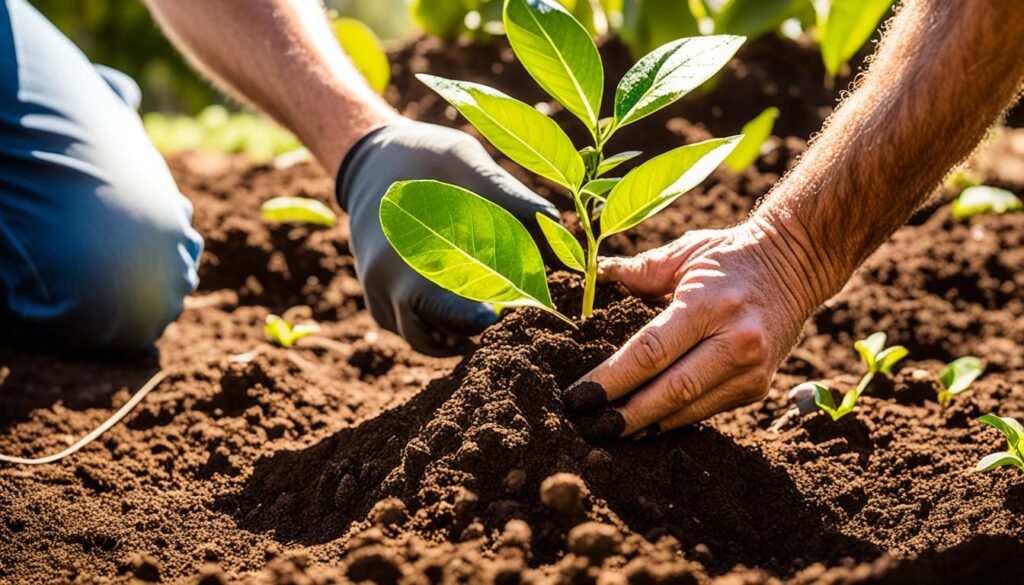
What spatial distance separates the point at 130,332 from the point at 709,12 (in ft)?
6.13

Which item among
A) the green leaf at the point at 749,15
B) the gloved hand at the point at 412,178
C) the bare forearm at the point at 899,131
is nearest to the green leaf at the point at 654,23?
the green leaf at the point at 749,15

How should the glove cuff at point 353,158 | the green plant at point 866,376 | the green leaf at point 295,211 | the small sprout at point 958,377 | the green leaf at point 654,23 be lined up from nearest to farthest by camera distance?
the green plant at point 866,376 < the small sprout at point 958,377 < the glove cuff at point 353,158 < the green leaf at point 295,211 < the green leaf at point 654,23

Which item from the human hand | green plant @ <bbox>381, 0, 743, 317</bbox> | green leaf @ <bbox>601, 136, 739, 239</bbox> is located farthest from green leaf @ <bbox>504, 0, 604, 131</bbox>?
the human hand

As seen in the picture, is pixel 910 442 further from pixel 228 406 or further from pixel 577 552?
pixel 228 406

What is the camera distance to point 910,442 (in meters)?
1.58

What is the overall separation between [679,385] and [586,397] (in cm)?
13

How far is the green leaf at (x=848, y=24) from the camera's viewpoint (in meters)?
2.67

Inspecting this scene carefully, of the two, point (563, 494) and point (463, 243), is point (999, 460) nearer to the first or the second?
point (563, 494)

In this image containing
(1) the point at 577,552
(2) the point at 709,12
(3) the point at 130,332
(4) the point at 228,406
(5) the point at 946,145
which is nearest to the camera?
(1) the point at 577,552

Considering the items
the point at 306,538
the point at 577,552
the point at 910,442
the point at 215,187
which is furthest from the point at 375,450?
the point at 215,187

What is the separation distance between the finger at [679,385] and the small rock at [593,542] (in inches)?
10.4

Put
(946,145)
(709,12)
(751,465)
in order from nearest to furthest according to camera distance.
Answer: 1. (946,145)
2. (751,465)
3. (709,12)

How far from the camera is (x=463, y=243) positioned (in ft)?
4.36

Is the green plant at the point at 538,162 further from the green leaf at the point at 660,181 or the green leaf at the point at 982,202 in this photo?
the green leaf at the point at 982,202
